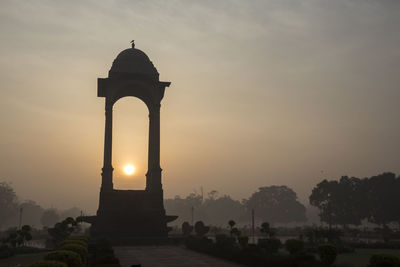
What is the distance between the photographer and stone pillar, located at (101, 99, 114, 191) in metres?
38.8

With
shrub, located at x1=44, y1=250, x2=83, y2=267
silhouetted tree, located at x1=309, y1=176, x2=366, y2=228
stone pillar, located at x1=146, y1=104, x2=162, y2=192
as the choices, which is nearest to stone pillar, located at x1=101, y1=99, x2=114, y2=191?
stone pillar, located at x1=146, y1=104, x2=162, y2=192

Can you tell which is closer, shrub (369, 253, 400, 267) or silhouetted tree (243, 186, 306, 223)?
shrub (369, 253, 400, 267)

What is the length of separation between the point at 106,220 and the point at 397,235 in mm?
37081

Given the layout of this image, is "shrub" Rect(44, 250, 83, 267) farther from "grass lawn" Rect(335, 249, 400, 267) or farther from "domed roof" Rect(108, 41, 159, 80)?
"domed roof" Rect(108, 41, 159, 80)

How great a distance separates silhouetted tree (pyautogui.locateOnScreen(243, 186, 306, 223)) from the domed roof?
10745cm

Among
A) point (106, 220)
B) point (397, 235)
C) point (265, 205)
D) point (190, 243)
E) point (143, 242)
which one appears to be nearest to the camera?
point (190, 243)

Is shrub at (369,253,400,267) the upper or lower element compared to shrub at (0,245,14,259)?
upper

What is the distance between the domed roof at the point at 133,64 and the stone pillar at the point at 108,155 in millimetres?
3685

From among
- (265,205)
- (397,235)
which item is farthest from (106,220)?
(265,205)

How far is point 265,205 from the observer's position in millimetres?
145125

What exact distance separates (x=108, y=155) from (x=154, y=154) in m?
4.59

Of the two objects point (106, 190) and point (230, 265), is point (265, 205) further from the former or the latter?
point (230, 265)

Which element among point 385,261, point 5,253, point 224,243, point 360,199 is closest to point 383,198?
point 360,199

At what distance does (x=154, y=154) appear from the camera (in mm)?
40688
